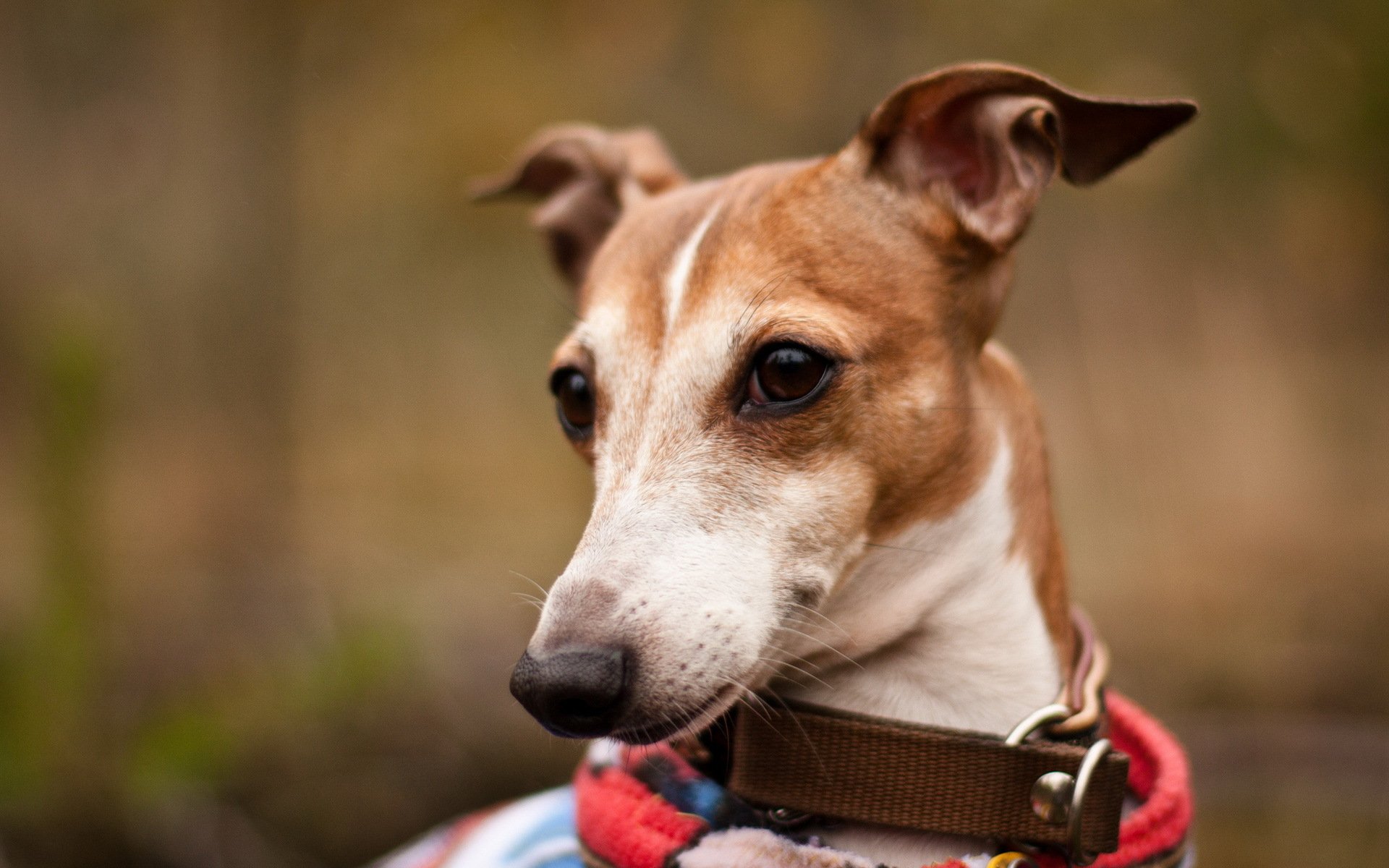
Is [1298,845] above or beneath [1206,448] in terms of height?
beneath

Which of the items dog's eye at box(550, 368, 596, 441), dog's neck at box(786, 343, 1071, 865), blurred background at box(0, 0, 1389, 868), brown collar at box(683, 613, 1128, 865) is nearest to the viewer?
brown collar at box(683, 613, 1128, 865)

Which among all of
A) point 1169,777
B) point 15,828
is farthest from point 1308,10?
point 15,828

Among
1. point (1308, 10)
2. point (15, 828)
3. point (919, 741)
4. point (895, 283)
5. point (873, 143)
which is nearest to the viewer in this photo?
point (919, 741)

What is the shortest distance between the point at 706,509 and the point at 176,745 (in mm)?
3233

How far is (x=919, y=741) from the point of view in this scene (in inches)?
73.1

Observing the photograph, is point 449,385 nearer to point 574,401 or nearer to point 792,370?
point 574,401

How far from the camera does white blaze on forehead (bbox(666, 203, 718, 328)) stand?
7.11ft

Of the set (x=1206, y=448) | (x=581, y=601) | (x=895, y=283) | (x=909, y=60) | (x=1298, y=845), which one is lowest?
(x=1298, y=845)

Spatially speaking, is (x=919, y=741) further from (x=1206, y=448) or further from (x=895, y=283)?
(x=1206, y=448)

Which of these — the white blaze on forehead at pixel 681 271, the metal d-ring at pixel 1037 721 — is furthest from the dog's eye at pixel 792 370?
the metal d-ring at pixel 1037 721

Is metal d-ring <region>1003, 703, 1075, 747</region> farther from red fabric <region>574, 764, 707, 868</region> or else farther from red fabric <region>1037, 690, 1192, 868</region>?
red fabric <region>574, 764, 707, 868</region>

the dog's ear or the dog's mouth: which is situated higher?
the dog's ear

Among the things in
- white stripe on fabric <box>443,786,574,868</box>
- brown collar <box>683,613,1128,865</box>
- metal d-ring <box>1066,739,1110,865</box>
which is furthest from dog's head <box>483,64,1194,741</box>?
white stripe on fabric <box>443,786,574,868</box>

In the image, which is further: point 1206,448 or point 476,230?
point 476,230
